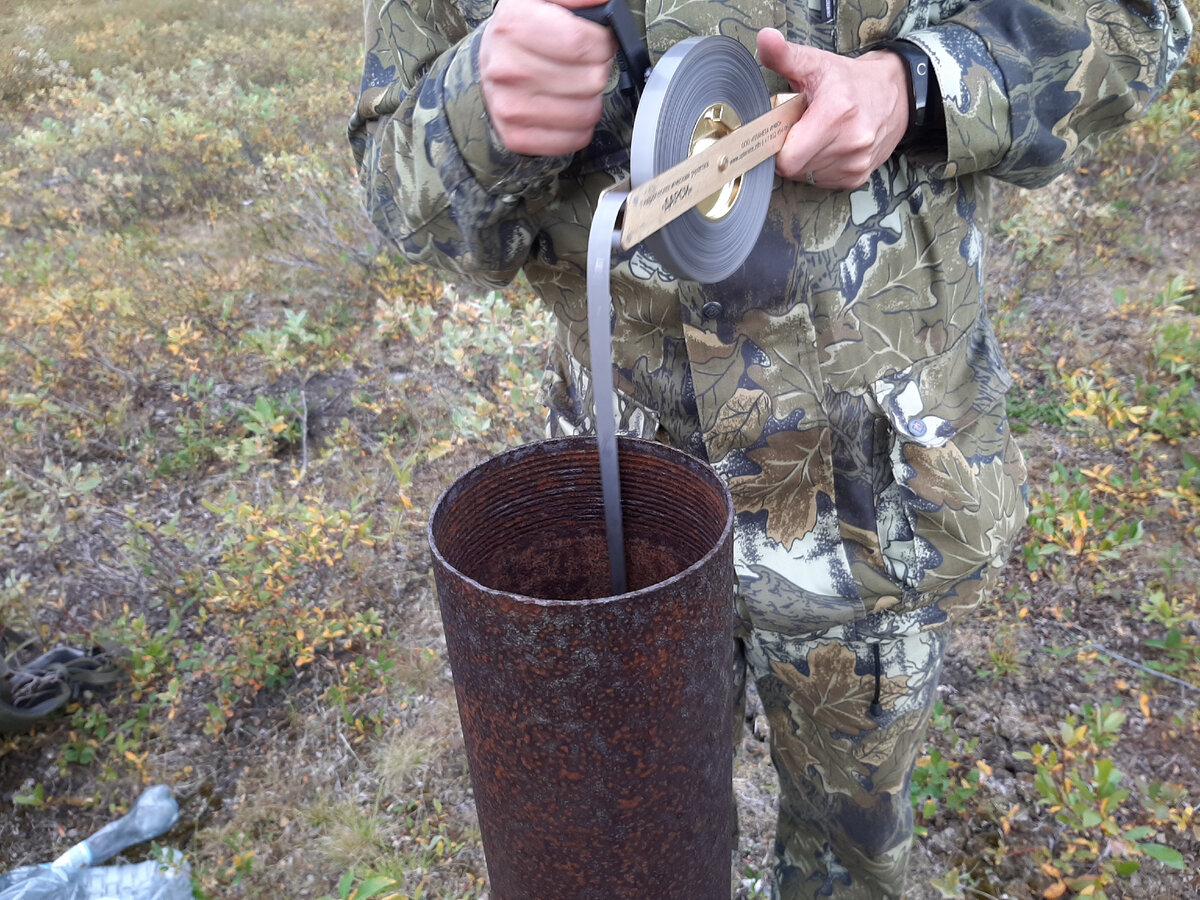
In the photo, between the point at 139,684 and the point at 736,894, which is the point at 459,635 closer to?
the point at 736,894

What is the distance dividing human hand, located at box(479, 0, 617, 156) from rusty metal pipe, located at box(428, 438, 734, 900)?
387 mm

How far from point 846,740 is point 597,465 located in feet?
3.33

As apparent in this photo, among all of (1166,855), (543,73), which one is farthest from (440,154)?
(1166,855)

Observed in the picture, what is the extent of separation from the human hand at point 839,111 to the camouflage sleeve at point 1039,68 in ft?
0.30

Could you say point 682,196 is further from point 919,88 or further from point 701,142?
point 919,88

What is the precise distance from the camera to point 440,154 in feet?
3.73

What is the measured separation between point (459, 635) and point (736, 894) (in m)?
2.13

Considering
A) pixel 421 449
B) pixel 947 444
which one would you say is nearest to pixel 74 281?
pixel 421 449

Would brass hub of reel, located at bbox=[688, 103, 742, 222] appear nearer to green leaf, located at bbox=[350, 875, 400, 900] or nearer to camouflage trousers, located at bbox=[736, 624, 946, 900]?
camouflage trousers, located at bbox=[736, 624, 946, 900]

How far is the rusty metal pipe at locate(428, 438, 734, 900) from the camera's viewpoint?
2.53 feet

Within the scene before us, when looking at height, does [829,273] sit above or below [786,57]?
below

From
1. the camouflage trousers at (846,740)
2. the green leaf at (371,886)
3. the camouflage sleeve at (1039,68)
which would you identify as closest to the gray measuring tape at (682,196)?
the camouflage sleeve at (1039,68)

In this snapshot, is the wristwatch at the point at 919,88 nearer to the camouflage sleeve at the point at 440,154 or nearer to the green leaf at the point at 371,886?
the camouflage sleeve at the point at 440,154

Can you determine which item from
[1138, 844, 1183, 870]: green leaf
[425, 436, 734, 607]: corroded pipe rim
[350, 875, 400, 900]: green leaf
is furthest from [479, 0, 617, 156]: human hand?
[1138, 844, 1183, 870]: green leaf
